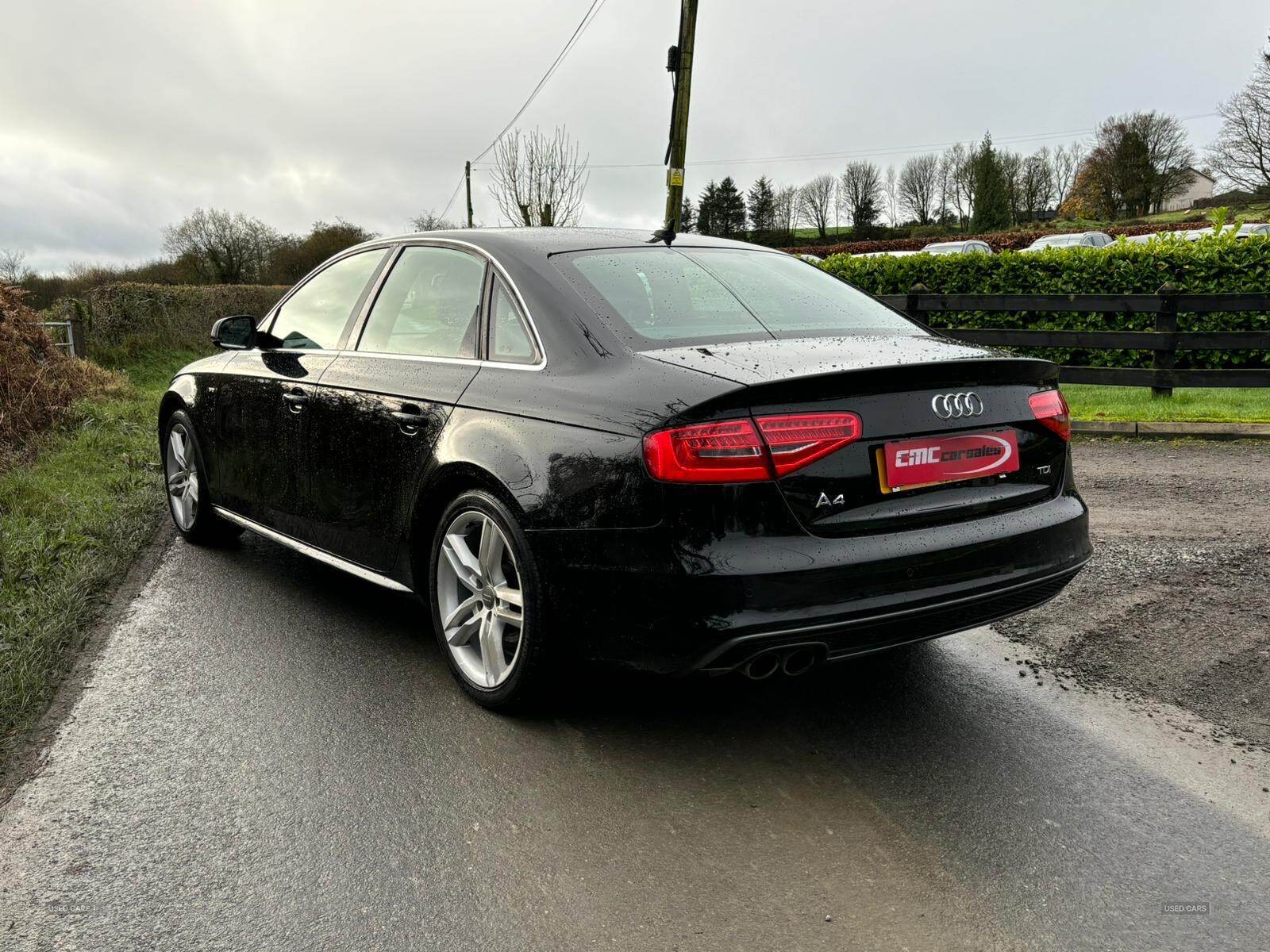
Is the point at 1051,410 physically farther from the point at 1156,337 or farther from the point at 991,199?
the point at 991,199

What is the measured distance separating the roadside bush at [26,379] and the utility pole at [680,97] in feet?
29.2

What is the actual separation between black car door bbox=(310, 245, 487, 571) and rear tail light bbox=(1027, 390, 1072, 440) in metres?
1.85

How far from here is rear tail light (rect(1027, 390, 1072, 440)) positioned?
334 cm

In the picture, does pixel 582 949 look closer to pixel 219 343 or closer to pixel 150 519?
pixel 219 343

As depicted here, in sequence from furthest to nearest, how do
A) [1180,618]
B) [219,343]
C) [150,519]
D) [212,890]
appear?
[150,519], [219,343], [1180,618], [212,890]

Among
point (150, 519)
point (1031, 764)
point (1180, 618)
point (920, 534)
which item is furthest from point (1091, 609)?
point (150, 519)

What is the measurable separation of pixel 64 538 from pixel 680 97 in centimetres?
1298

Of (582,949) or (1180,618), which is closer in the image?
(582,949)

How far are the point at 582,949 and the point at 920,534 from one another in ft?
4.68

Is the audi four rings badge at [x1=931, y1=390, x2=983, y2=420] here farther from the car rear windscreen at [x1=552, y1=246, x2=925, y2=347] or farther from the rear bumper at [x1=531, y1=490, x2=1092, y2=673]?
the car rear windscreen at [x1=552, y1=246, x2=925, y2=347]

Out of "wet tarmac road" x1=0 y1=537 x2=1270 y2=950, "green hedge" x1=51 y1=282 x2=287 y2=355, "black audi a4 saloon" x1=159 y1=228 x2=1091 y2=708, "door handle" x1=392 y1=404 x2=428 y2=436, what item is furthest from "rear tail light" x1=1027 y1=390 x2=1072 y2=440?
"green hedge" x1=51 y1=282 x2=287 y2=355

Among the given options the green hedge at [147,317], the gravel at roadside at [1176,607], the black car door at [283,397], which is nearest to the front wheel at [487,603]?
the black car door at [283,397]

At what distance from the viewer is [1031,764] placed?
311cm

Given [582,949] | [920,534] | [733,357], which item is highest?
[733,357]
